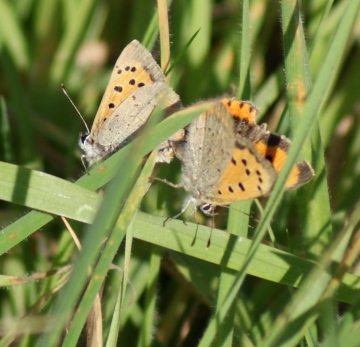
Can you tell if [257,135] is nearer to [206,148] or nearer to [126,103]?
[206,148]

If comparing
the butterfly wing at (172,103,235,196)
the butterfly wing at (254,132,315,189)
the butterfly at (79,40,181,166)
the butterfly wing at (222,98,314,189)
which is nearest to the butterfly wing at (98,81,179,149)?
the butterfly at (79,40,181,166)

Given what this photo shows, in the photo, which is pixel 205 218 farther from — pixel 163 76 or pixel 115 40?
pixel 115 40

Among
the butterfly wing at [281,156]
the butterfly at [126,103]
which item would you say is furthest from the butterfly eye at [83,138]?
the butterfly wing at [281,156]

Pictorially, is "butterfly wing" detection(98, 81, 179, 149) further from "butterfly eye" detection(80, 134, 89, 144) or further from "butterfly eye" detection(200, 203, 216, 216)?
"butterfly eye" detection(200, 203, 216, 216)

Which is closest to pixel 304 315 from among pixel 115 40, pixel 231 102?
pixel 231 102

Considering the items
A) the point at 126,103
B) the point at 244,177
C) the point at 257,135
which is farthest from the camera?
the point at 126,103

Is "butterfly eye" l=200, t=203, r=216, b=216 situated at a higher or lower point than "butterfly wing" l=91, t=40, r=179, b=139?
lower

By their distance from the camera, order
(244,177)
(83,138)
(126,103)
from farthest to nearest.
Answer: (83,138) → (126,103) → (244,177)

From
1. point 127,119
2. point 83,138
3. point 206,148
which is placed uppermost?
point 206,148

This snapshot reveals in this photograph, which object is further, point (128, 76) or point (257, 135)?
point (128, 76)

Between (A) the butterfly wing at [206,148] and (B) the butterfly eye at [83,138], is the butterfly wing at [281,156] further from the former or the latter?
(B) the butterfly eye at [83,138]

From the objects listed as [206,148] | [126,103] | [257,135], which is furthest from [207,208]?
[126,103]
